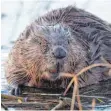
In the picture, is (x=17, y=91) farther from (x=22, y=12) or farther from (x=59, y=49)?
(x=22, y=12)

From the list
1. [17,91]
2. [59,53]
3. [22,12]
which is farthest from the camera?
[22,12]

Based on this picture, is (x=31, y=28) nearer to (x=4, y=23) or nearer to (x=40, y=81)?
(x=40, y=81)

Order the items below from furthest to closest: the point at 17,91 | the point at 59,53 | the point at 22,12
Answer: the point at 22,12 < the point at 17,91 < the point at 59,53

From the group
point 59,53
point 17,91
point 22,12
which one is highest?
point 22,12

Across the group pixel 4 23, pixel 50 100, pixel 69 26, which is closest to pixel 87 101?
pixel 50 100

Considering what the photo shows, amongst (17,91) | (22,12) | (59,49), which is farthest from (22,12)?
(59,49)

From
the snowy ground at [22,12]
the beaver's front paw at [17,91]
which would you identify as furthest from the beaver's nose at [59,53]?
the snowy ground at [22,12]

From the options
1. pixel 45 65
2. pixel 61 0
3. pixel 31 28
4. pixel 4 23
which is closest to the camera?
pixel 45 65
